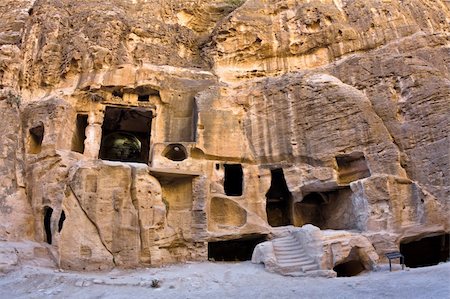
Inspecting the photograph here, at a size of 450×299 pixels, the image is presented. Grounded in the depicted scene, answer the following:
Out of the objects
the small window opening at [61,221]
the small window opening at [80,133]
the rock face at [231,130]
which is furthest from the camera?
the small window opening at [80,133]

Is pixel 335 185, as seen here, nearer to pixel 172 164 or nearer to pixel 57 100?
pixel 172 164

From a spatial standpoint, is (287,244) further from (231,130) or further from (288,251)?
(231,130)

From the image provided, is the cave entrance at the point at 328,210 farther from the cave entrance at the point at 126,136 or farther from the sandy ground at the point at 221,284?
the cave entrance at the point at 126,136

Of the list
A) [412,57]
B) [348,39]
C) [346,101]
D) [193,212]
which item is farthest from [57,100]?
[412,57]

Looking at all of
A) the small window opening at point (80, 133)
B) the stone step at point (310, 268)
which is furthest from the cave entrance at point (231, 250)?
the small window opening at point (80, 133)

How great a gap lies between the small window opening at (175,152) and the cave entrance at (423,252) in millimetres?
9303

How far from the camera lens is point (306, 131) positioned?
15.8 m

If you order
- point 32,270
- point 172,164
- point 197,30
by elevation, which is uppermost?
point 197,30

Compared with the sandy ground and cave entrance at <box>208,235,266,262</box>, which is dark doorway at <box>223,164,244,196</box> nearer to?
cave entrance at <box>208,235,266,262</box>

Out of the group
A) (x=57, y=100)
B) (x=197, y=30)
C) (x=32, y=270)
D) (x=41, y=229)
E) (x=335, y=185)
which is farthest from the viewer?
(x=197, y=30)

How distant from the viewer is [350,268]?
11.4 metres

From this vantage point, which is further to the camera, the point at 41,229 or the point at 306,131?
the point at 306,131

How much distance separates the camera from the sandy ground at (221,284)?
24.7ft

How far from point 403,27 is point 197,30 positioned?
11.5 meters
